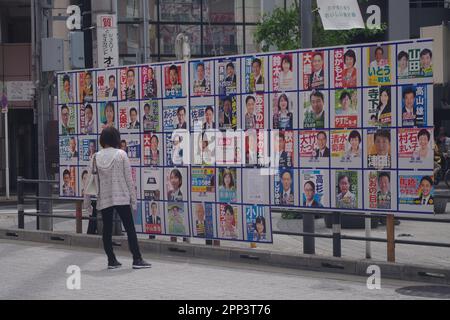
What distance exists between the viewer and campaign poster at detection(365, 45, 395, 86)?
994 cm

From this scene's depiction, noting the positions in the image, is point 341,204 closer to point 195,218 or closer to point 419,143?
point 419,143

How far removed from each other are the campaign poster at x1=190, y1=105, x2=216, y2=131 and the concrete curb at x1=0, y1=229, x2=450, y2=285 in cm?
170

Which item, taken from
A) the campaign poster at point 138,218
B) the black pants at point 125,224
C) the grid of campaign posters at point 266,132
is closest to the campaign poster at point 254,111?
the grid of campaign posters at point 266,132

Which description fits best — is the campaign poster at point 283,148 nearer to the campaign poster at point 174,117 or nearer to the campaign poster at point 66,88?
the campaign poster at point 174,117

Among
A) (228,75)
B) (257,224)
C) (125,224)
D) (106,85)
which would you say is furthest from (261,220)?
(106,85)

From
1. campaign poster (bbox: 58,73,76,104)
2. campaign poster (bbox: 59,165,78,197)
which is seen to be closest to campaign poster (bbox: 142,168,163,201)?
campaign poster (bbox: 59,165,78,197)

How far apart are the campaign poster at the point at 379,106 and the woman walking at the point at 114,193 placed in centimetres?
311

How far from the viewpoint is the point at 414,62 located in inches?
384

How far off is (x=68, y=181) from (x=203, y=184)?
2.99m

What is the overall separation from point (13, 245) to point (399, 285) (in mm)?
6808

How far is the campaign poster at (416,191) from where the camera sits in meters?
9.73

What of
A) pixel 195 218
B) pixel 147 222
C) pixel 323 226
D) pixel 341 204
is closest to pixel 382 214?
pixel 341 204

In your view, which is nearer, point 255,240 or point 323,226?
point 255,240

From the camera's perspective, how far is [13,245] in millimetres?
13664
